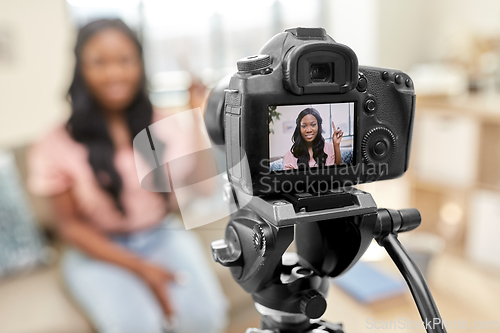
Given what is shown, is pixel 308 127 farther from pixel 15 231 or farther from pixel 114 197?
pixel 15 231

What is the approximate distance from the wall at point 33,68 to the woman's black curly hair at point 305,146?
1850 millimetres

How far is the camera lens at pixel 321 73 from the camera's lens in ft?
1.41

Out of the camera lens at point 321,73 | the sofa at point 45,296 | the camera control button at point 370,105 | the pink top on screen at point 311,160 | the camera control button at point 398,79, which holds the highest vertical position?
the camera lens at point 321,73

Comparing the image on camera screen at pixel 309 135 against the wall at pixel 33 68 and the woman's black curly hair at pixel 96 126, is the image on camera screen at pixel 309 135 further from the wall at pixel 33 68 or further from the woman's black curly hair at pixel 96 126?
the wall at pixel 33 68

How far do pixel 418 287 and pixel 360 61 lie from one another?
7.32 ft

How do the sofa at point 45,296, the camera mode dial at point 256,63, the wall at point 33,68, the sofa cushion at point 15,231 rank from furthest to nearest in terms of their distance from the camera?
the wall at point 33,68
the sofa cushion at point 15,231
the sofa at point 45,296
the camera mode dial at point 256,63

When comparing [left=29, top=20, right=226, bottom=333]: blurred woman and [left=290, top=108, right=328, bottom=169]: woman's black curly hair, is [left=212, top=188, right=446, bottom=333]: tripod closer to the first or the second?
[left=290, top=108, right=328, bottom=169]: woman's black curly hair

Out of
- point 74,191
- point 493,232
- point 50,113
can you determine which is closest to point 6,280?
point 74,191

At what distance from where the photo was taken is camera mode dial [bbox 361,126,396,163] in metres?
0.46

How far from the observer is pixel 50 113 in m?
2.18

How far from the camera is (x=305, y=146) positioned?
0.43 metres

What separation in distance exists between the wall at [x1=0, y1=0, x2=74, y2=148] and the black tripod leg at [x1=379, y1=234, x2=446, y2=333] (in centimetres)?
190

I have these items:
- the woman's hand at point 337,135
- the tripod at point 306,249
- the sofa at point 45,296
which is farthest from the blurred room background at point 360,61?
the woman's hand at point 337,135

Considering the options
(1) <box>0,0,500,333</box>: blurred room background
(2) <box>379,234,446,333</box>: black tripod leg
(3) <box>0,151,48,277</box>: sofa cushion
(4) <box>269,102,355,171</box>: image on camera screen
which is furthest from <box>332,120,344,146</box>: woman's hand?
(3) <box>0,151,48,277</box>: sofa cushion
